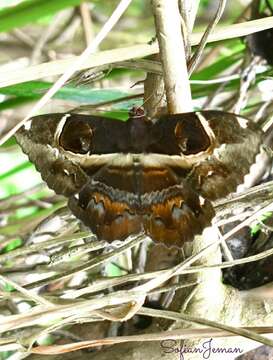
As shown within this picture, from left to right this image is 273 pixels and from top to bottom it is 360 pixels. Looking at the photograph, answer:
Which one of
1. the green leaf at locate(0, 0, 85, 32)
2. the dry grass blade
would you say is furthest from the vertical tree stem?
the green leaf at locate(0, 0, 85, 32)

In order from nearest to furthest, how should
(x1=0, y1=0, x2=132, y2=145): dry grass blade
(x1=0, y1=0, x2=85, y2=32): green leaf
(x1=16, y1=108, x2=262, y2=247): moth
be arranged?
1. (x1=0, y1=0, x2=132, y2=145): dry grass blade
2. (x1=16, y1=108, x2=262, y2=247): moth
3. (x1=0, y1=0, x2=85, y2=32): green leaf

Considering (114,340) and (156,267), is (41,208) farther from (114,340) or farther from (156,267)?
(114,340)

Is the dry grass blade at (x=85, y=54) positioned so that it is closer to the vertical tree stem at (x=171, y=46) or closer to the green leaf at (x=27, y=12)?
the vertical tree stem at (x=171, y=46)

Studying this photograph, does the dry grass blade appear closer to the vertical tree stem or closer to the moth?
the vertical tree stem

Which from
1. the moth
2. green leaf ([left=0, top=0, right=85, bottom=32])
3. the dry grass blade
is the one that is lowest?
the moth

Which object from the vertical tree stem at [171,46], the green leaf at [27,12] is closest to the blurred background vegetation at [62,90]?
the green leaf at [27,12]

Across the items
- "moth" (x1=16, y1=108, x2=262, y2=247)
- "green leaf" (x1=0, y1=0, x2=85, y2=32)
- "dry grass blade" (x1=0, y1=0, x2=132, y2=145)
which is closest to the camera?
"dry grass blade" (x1=0, y1=0, x2=132, y2=145)
